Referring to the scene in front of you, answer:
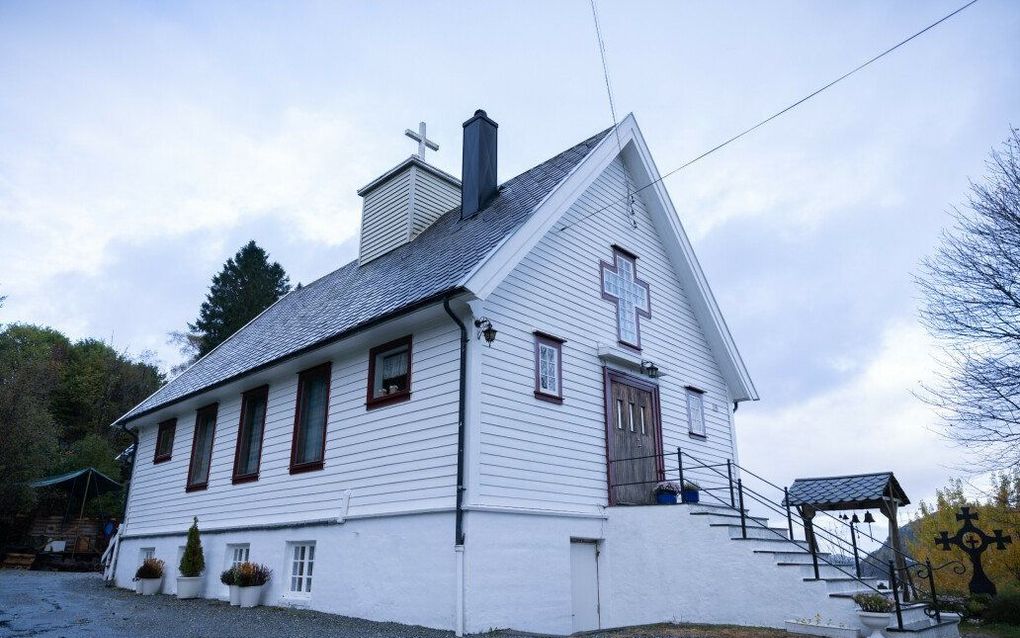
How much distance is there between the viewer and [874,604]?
8.58 metres

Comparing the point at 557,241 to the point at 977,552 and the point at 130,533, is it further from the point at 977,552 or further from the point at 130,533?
the point at 130,533

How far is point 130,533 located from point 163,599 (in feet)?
15.9

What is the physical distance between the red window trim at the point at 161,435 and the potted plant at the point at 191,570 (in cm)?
421

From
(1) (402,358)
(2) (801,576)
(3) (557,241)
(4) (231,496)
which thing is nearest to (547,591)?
(2) (801,576)

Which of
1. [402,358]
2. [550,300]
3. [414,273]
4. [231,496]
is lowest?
[231,496]

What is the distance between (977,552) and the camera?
38.4 feet

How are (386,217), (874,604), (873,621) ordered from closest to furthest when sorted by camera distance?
(873,621)
(874,604)
(386,217)

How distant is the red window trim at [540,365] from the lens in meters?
10.7

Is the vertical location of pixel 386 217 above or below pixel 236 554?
above

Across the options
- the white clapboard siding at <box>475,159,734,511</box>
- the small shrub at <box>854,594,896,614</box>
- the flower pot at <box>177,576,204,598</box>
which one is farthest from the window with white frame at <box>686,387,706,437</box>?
the flower pot at <box>177,576,204,598</box>

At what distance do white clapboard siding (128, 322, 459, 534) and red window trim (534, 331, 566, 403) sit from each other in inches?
58.5

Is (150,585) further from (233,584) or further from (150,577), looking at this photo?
(233,584)

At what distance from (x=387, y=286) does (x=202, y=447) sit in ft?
22.3

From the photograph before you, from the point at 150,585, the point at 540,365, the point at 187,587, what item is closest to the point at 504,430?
the point at 540,365
